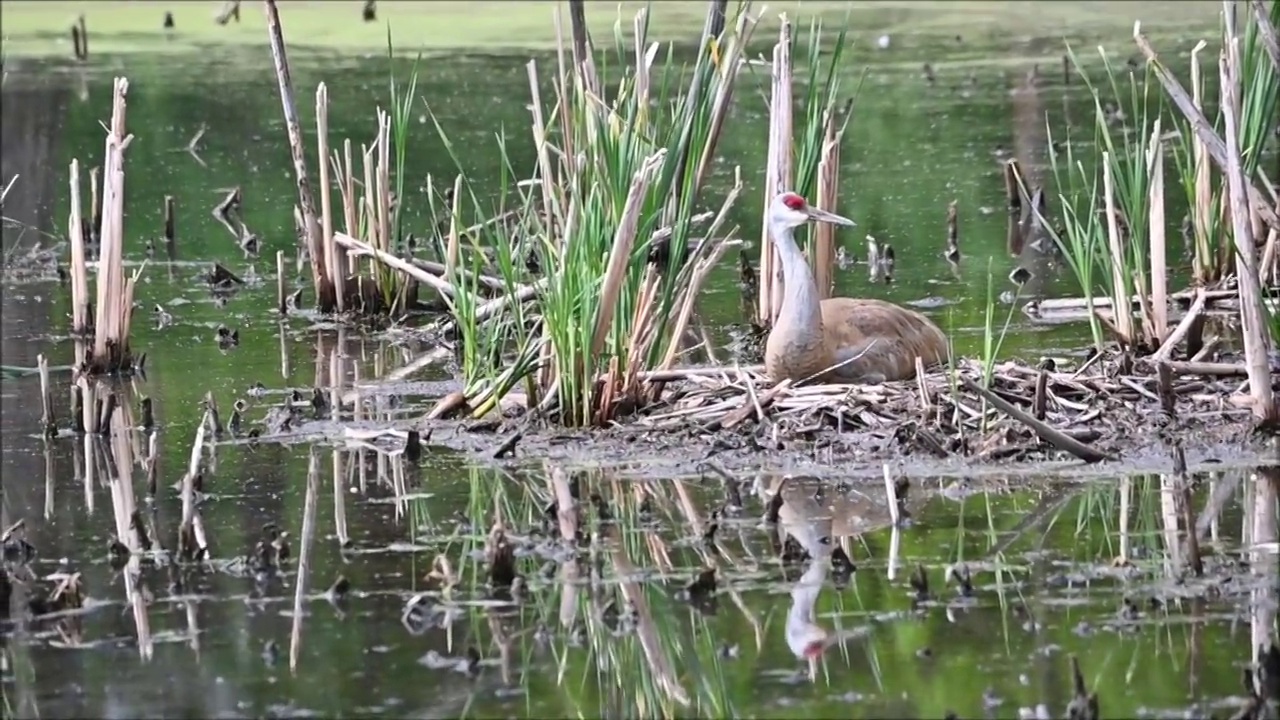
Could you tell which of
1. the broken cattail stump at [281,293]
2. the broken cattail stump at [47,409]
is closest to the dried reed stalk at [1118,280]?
the broken cattail stump at [47,409]

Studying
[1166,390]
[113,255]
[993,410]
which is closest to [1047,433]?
[993,410]

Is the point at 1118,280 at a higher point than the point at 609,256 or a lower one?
lower

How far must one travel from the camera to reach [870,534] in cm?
689

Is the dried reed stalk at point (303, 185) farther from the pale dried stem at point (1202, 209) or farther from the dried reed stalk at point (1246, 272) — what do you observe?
the dried reed stalk at point (1246, 272)

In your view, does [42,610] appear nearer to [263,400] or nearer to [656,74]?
[263,400]

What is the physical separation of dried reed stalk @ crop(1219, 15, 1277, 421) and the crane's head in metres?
1.53

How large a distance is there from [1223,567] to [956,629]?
2.96ft

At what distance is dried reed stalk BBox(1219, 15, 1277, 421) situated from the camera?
7.47 m

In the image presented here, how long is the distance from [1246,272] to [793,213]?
5.85ft

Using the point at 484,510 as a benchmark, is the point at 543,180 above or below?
above

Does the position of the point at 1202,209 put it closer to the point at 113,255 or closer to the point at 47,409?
the point at 113,255

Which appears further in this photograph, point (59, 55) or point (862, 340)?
point (59, 55)

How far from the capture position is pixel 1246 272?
7.48 metres

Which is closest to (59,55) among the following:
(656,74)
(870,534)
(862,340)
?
(656,74)
